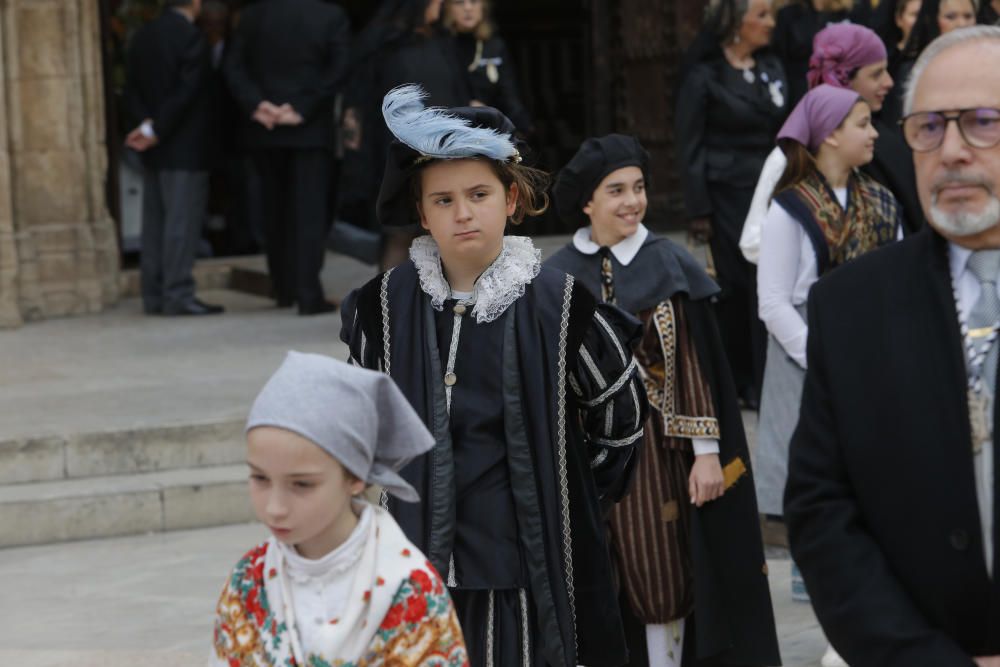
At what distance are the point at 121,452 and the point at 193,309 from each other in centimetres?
345

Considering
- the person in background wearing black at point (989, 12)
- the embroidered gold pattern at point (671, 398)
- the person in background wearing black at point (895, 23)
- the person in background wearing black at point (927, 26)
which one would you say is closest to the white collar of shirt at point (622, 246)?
the embroidered gold pattern at point (671, 398)

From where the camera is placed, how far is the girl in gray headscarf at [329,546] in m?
3.12

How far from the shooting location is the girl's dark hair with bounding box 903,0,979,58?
8227mm

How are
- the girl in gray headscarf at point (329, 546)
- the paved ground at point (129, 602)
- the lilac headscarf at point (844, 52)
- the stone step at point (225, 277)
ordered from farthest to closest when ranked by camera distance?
the stone step at point (225, 277), the lilac headscarf at point (844, 52), the paved ground at point (129, 602), the girl in gray headscarf at point (329, 546)

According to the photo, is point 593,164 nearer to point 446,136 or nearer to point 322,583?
point 446,136

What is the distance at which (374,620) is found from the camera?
320 cm

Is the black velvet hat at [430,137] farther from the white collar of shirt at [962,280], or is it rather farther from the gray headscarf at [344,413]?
the white collar of shirt at [962,280]

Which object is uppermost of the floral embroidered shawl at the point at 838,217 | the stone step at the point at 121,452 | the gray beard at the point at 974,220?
the gray beard at the point at 974,220

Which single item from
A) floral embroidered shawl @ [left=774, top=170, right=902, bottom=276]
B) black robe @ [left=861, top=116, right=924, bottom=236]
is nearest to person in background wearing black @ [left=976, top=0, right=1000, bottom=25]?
black robe @ [left=861, top=116, right=924, bottom=236]

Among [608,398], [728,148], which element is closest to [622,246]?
[608,398]

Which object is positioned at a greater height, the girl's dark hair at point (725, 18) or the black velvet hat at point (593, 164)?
the girl's dark hair at point (725, 18)

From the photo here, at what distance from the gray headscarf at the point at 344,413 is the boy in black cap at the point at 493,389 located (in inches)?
38.6

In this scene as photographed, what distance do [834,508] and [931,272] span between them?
404mm

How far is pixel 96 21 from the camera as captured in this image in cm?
1187
